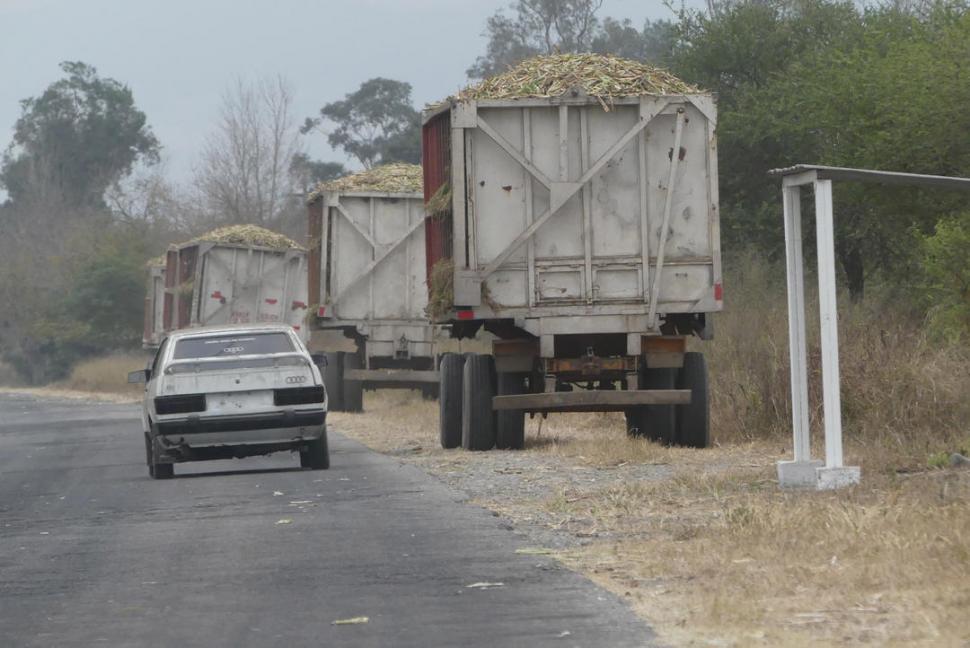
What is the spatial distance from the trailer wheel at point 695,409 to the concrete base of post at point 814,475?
210 inches

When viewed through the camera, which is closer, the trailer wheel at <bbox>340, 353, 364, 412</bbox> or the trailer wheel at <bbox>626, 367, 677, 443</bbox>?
the trailer wheel at <bbox>626, 367, 677, 443</bbox>

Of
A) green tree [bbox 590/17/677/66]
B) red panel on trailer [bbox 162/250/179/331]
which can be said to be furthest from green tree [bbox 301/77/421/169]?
red panel on trailer [bbox 162/250/179/331]

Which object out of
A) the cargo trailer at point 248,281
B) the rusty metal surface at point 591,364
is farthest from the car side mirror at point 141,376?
the cargo trailer at point 248,281

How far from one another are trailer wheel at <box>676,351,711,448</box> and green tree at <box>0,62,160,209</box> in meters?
93.2

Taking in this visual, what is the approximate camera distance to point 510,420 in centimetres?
1878

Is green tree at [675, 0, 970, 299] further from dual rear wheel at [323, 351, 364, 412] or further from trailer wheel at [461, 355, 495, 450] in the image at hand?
trailer wheel at [461, 355, 495, 450]

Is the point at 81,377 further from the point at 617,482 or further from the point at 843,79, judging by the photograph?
the point at 617,482

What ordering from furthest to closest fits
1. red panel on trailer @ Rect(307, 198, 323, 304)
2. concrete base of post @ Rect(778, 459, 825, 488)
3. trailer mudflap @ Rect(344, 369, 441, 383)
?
red panel on trailer @ Rect(307, 198, 323, 304)
trailer mudflap @ Rect(344, 369, 441, 383)
concrete base of post @ Rect(778, 459, 825, 488)

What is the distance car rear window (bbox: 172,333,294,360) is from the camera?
17609mm

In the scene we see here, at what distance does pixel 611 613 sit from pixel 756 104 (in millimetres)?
26734

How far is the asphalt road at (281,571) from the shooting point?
777cm

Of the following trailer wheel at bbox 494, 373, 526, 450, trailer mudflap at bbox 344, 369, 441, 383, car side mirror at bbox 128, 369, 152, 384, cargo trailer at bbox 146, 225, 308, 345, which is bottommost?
trailer wheel at bbox 494, 373, 526, 450

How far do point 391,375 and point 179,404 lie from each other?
12.3 meters

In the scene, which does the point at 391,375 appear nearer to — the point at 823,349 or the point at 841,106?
the point at 841,106
